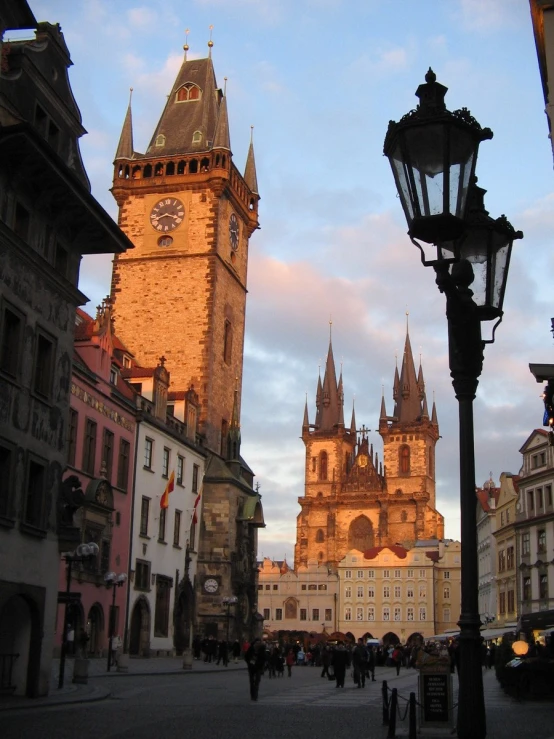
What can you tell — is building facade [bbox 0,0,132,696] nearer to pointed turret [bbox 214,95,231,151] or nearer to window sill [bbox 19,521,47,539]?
window sill [bbox 19,521,47,539]

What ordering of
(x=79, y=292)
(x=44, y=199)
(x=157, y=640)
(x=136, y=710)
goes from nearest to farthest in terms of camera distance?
(x=136, y=710) → (x=44, y=199) → (x=79, y=292) → (x=157, y=640)

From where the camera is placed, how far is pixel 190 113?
2372 inches

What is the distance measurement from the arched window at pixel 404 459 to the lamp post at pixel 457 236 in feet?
415

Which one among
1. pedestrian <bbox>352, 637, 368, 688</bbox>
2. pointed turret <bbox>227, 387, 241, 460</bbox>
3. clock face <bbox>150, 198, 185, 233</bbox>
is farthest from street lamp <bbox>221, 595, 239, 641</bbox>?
clock face <bbox>150, 198, 185, 233</bbox>

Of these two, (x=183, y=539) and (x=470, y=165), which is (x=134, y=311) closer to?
(x=183, y=539)

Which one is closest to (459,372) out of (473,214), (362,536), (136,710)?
(473,214)

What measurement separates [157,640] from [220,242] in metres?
22.9

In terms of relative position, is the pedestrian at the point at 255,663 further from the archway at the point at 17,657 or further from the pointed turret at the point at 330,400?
the pointed turret at the point at 330,400

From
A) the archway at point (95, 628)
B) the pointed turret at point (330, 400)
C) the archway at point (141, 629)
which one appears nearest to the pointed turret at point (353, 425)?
the pointed turret at point (330, 400)

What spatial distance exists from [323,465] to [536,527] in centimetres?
8550

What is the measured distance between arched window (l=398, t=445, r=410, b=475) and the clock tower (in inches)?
3077

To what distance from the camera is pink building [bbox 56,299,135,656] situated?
35.0 meters

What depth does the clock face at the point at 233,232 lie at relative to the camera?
57234 millimetres

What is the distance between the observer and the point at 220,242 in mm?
55000
